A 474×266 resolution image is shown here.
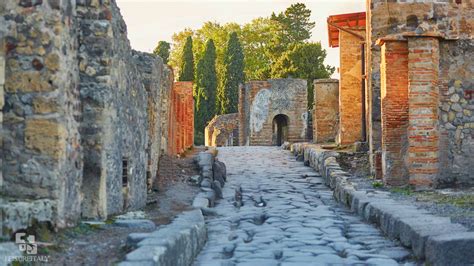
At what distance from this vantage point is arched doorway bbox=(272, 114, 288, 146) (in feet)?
107

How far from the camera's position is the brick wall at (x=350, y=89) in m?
19.3

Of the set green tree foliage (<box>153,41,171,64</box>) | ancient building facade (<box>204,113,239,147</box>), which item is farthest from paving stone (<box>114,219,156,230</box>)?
green tree foliage (<box>153,41,171,64</box>)

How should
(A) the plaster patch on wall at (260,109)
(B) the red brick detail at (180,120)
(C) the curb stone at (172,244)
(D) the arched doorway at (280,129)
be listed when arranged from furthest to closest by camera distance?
(D) the arched doorway at (280,129)
(A) the plaster patch on wall at (260,109)
(B) the red brick detail at (180,120)
(C) the curb stone at (172,244)

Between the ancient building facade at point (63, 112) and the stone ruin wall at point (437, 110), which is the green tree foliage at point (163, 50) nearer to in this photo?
the stone ruin wall at point (437, 110)

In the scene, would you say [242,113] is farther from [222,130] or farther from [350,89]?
[350,89]

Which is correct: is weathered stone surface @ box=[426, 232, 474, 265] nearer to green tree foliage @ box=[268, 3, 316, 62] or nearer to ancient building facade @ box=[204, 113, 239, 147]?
ancient building facade @ box=[204, 113, 239, 147]

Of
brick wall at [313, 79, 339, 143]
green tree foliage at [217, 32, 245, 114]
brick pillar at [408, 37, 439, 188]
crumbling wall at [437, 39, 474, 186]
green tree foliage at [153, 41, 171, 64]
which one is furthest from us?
green tree foliage at [153, 41, 171, 64]

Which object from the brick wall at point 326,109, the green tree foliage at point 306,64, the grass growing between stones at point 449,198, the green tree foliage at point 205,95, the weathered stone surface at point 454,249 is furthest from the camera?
the green tree foliage at point 205,95

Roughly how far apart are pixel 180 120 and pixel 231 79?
25.4 meters

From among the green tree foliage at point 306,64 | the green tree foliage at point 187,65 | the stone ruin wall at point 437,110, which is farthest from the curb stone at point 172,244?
the green tree foliage at point 187,65

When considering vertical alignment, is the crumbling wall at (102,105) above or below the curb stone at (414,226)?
above

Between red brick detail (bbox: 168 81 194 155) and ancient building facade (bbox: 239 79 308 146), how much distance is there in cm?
1070

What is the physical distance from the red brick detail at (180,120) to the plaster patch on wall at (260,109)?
35.1 ft

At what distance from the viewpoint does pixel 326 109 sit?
74.6 ft
